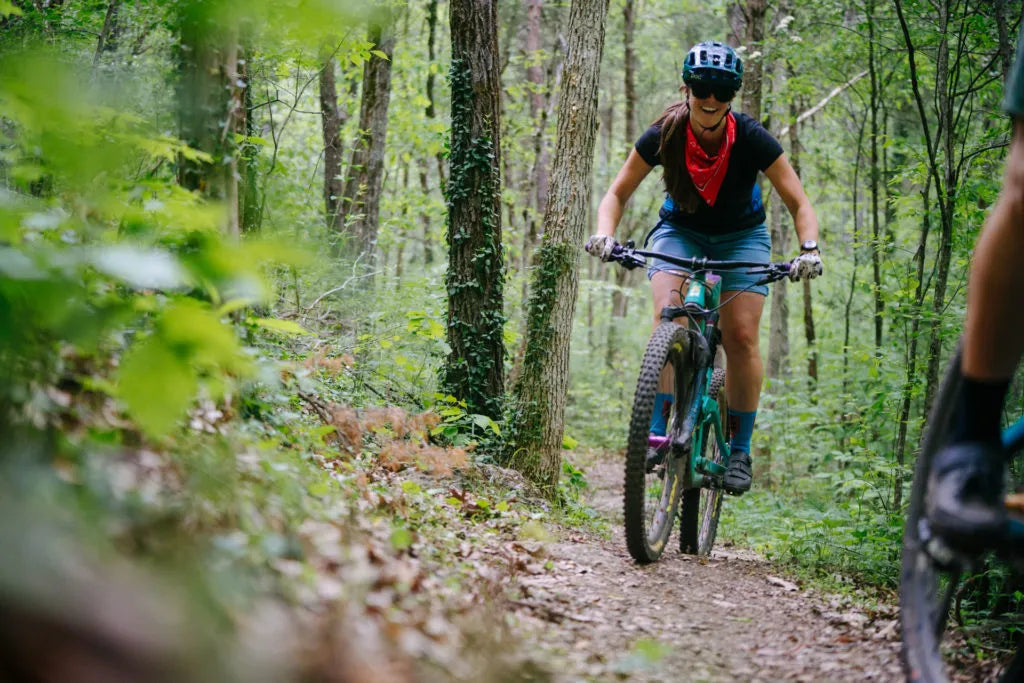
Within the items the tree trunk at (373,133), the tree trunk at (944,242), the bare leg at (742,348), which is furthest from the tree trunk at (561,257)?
the tree trunk at (373,133)

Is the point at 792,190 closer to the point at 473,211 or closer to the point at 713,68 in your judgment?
the point at 713,68

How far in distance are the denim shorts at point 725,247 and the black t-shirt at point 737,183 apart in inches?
1.8

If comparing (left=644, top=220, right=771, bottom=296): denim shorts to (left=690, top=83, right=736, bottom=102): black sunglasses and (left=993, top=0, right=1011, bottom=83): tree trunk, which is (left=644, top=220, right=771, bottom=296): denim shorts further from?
(left=993, top=0, right=1011, bottom=83): tree trunk

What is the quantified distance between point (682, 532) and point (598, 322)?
71.0 feet

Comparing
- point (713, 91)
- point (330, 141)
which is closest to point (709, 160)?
point (713, 91)

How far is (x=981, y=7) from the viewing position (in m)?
5.38

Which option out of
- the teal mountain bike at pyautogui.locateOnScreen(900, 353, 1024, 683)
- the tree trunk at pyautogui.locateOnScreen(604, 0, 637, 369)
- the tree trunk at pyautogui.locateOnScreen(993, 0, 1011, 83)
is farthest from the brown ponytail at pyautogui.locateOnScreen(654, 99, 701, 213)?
the tree trunk at pyautogui.locateOnScreen(604, 0, 637, 369)

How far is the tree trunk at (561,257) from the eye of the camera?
617cm

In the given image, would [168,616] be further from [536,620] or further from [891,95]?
[891,95]

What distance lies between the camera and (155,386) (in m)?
1.77

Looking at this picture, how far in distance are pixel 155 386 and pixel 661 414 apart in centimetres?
296

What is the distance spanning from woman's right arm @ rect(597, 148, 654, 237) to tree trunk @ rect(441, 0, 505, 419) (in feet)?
6.06

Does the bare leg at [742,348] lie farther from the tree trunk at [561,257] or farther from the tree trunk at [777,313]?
the tree trunk at [777,313]

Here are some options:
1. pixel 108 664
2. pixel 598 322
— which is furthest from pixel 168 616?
pixel 598 322
